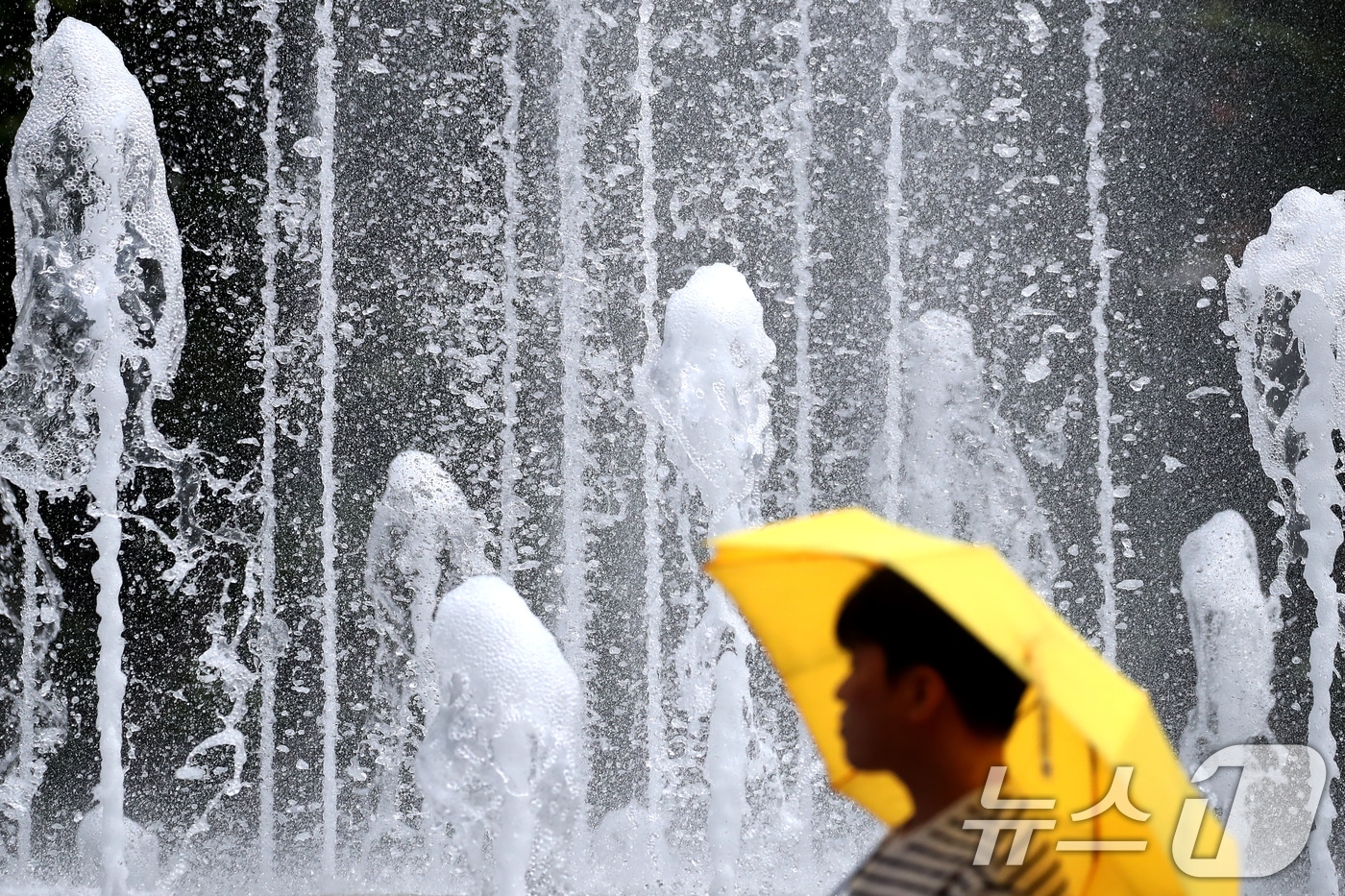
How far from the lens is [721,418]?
5.82 meters

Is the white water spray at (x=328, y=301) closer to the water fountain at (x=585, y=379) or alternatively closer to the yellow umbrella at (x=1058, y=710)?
the water fountain at (x=585, y=379)

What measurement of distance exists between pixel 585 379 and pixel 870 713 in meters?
8.02

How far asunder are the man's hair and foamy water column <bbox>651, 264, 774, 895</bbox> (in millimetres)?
4317

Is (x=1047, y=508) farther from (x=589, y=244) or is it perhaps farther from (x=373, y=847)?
(x=373, y=847)

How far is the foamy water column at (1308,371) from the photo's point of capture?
5.61 m

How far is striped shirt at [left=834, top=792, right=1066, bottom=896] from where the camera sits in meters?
1.32

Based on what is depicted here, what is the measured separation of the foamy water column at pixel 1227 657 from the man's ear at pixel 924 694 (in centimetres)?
613

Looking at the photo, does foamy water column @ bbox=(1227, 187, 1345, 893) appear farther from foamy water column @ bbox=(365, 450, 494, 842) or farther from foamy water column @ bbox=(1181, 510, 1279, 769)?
foamy water column @ bbox=(365, 450, 494, 842)

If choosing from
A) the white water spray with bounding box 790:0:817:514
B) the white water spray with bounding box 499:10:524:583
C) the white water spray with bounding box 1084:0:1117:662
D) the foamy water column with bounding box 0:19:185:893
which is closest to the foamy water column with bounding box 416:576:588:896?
the foamy water column with bounding box 0:19:185:893

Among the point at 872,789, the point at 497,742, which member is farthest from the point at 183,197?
the point at 872,789

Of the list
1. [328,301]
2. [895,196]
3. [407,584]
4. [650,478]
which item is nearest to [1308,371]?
[650,478]

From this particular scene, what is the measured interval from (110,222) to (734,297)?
231cm

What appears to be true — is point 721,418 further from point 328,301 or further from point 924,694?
point 328,301

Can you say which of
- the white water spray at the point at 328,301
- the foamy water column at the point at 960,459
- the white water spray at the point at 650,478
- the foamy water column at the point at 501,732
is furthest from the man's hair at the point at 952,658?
the white water spray at the point at 328,301
